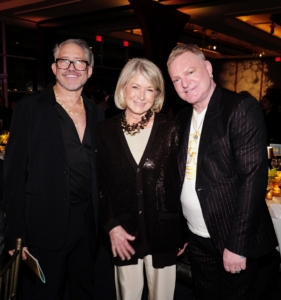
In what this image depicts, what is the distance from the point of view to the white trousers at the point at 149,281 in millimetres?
1784

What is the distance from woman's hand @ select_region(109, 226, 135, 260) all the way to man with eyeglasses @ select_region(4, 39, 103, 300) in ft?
1.02

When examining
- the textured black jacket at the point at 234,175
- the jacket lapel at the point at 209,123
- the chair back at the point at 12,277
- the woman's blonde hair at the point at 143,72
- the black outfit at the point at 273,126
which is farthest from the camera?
the black outfit at the point at 273,126

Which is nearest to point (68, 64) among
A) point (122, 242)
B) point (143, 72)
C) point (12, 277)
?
point (143, 72)

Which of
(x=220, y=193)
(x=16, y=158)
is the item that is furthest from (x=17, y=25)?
(x=220, y=193)

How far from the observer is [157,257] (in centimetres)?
175

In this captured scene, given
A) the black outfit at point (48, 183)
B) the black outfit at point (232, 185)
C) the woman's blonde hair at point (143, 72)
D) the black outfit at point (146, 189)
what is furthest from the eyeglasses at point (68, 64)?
the black outfit at point (232, 185)

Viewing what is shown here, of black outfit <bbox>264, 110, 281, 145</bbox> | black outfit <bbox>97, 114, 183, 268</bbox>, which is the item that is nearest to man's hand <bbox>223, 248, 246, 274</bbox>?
black outfit <bbox>97, 114, 183, 268</bbox>

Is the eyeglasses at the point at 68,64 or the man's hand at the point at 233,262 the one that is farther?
the eyeglasses at the point at 68,64

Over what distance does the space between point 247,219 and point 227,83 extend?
1754 cm

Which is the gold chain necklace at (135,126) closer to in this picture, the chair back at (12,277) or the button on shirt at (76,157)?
the button on shirt at (76,157)

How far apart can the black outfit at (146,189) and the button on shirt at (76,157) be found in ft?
0.52

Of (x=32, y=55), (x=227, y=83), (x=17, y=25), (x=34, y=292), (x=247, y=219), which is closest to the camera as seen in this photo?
(x=247, y=219)

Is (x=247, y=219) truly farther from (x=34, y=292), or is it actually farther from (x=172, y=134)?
(x=34, y=292)

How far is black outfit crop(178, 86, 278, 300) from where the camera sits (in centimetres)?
149
